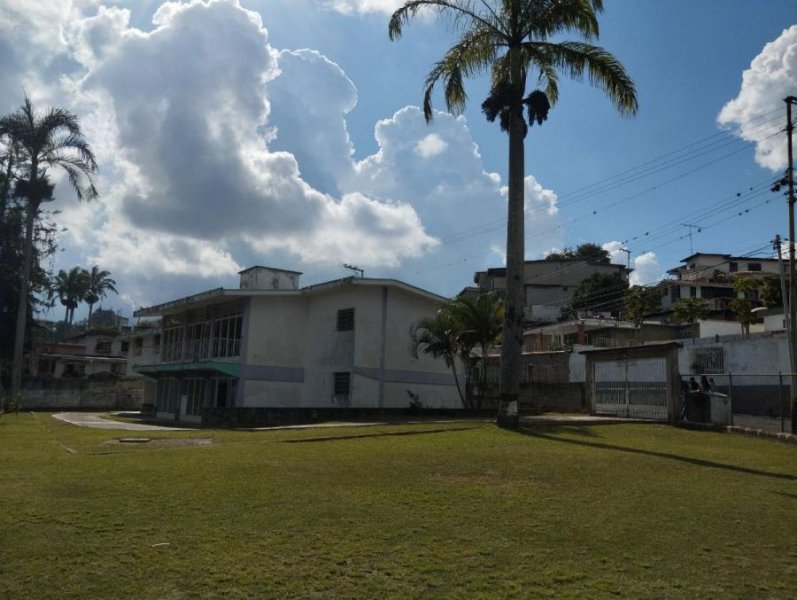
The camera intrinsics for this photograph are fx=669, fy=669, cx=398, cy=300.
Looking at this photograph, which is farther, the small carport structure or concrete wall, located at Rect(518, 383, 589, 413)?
concrete wall, located at Rect(518, 383, 589, 413)

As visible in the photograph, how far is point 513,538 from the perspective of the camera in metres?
5.98

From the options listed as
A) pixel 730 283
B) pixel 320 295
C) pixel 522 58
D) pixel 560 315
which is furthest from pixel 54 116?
pixel 730 283

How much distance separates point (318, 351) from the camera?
28578 millimetres

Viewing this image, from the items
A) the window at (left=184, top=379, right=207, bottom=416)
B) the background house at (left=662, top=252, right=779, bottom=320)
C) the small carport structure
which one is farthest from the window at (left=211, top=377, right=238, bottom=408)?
the background house at (left=662, top=252, right=779, bottom=320)

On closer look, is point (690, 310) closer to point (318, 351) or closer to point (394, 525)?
point (318, 351)

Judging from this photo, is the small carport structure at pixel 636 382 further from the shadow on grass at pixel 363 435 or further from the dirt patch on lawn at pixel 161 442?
the dirt patch on lawn at pixel 161 442

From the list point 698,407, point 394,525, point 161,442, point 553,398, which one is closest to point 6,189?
point 161,442

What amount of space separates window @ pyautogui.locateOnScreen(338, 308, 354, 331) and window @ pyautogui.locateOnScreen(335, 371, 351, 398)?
183 cm

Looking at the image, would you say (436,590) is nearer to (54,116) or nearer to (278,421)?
(278,421)

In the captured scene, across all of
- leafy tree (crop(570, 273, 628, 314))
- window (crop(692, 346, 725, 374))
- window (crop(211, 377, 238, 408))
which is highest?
leafy tree (crop(570, 273, 628, 314))

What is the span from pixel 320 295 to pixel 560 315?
124 ft

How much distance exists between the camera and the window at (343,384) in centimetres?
2700

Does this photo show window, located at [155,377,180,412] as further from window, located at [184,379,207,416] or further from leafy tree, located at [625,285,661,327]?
leafy tree, located at [625,285,661,327]

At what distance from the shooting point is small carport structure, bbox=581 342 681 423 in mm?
19469
